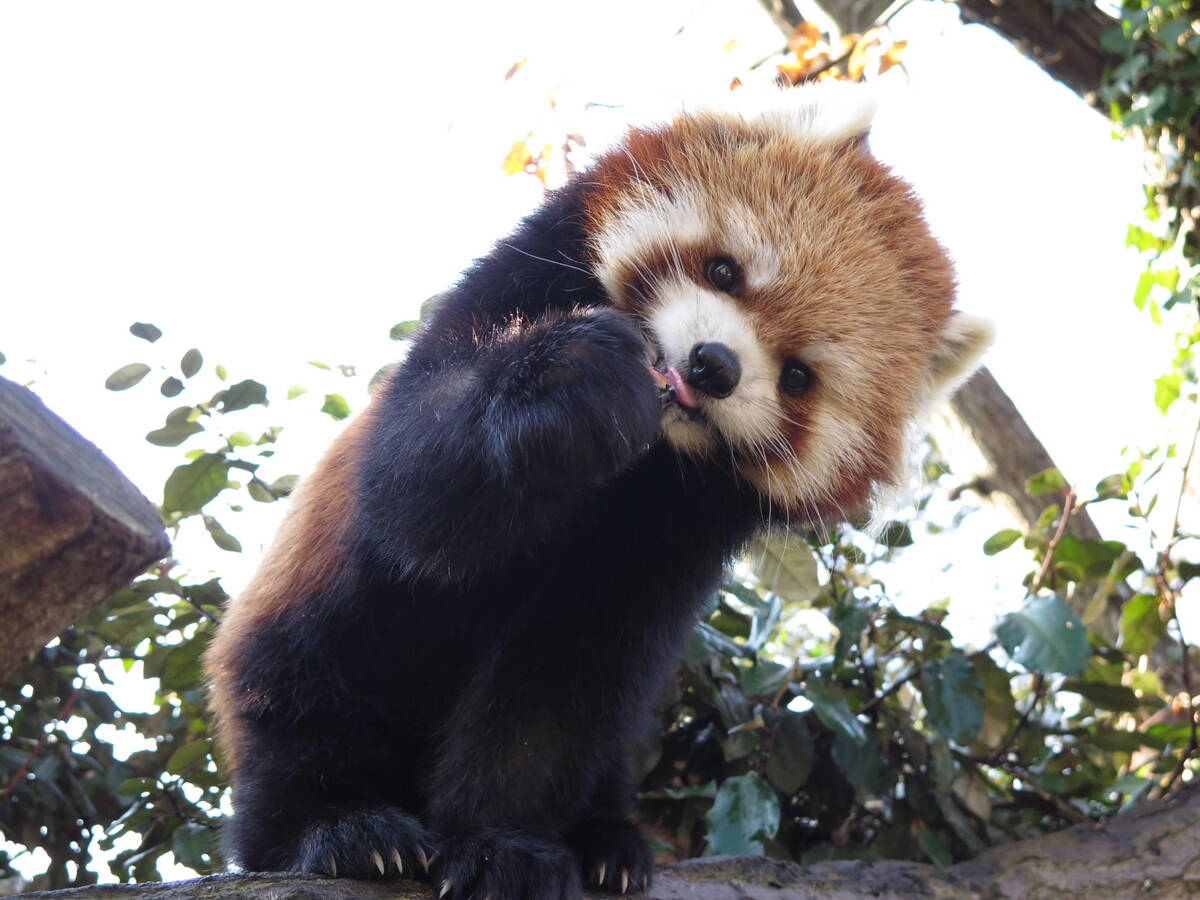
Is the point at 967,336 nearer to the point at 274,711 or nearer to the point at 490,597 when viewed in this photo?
the point at 490,597

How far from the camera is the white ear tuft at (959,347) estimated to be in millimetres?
2766

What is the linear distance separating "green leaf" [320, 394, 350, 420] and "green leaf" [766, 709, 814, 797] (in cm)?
157

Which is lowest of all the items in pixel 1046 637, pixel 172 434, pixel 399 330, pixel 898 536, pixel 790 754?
pixel 790 754

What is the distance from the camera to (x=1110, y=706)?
3.43 metres

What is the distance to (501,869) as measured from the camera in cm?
203

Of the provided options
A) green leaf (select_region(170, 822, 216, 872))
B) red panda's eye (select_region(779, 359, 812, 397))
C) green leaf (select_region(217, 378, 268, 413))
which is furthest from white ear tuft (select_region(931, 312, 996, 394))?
green leaf (select_region(170, 822, 216, 872))

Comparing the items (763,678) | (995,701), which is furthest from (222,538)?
(995,701)

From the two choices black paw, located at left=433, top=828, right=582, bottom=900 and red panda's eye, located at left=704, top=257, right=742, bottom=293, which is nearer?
black paw, located at left=433, top=828, right=582, bottom=900

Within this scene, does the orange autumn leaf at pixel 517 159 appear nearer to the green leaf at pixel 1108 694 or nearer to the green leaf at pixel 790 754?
the green leaf at pixel 790 754

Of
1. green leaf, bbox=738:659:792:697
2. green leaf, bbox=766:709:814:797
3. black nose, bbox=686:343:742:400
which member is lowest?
green leaf, bbox=766:709:814:797

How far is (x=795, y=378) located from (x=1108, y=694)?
1.76 metres

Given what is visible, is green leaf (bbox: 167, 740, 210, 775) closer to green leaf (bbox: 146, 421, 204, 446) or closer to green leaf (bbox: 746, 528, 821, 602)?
green leaf (bbox: 146, 421, 204, 446)

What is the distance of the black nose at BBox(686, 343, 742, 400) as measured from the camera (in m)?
2.15

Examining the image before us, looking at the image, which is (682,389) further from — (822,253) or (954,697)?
(954,697)
